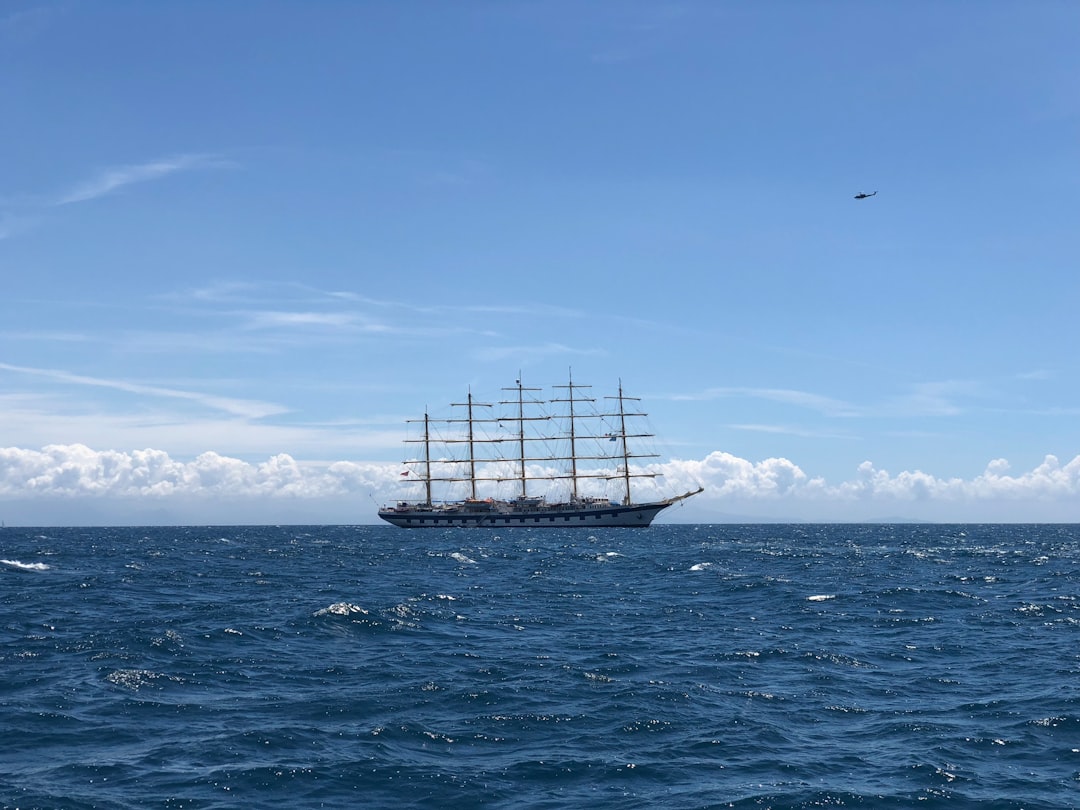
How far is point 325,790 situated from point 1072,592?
49205mm

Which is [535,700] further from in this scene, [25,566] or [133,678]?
[25,566]

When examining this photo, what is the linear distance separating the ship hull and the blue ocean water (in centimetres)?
13118

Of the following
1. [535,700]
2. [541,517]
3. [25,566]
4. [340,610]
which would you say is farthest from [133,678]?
[541,517]

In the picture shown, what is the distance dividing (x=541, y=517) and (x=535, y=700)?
161804 millimetres

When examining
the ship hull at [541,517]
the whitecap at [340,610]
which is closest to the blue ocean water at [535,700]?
the whitecap at [340,610]

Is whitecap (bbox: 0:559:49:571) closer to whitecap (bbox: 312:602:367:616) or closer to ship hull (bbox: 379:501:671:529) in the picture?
whitecap (bbox: 312:602:367:616)

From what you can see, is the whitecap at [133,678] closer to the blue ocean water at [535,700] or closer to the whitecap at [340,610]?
the blue ocean water at [535,700]

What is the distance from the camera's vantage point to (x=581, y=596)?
50250mm

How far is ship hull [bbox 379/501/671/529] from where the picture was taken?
593ft

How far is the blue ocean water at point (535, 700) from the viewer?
1736 centimetres

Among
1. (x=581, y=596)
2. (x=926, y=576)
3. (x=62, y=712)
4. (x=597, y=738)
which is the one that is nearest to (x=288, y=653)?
(x=62, y=712)

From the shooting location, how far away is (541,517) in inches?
7293

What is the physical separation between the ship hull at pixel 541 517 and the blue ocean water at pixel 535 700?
131 metres

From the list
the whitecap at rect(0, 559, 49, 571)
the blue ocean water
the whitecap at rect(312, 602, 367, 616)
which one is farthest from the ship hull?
the whitecap at rect(312, 602, 367, 616)
